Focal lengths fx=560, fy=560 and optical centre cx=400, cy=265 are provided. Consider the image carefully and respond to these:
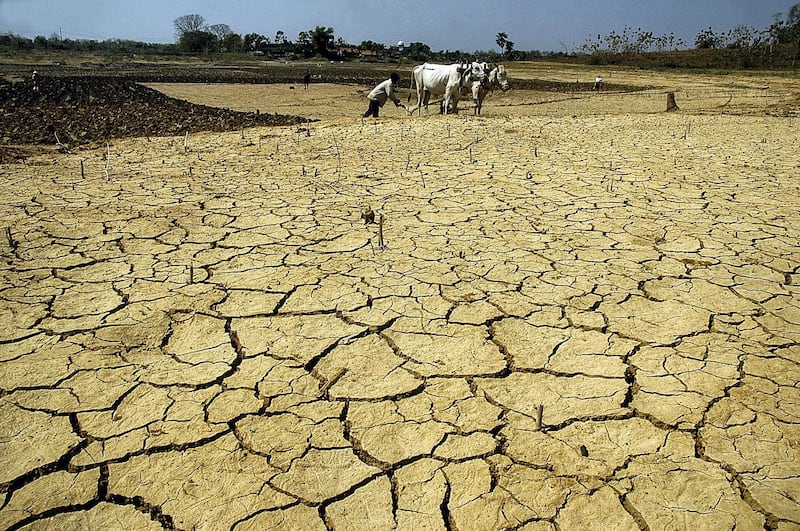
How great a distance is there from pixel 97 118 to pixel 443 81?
21.7 ft

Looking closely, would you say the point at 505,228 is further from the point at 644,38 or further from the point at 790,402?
the point at 644,38

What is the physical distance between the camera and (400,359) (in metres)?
2.44

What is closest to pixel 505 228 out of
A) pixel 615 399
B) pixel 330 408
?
pixel 615 399

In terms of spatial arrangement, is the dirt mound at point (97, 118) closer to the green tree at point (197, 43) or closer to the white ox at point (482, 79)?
the white ox at point (482, 79)

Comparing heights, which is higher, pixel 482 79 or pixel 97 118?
pixel 482 79

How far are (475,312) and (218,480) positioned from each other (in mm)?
1513

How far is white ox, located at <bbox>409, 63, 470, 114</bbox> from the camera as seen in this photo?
10.8 m

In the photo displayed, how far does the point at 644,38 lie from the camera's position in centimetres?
4797

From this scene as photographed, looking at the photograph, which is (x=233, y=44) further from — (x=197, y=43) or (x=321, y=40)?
(x=321, y=40)

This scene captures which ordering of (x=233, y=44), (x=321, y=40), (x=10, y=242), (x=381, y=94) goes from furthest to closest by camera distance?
(x=233, y=44) → (x=321, y=40) → (x=381, y=94) → (x=10, y=242)

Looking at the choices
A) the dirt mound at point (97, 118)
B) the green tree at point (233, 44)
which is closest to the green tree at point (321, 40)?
the green tree at point (233, 44)

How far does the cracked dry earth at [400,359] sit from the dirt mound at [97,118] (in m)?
3.83

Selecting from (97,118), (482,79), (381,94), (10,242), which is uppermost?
(482,79)

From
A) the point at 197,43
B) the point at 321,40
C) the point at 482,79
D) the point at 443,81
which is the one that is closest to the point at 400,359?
the point at 482,79
